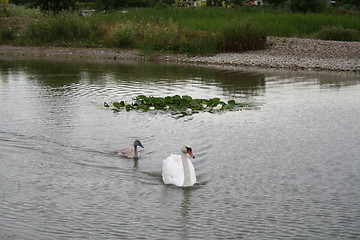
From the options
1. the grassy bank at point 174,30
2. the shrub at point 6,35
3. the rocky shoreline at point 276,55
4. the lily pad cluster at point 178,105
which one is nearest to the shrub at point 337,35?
the grassy bank at point 174,30

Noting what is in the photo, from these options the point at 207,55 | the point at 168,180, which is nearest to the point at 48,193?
the point at 168,180

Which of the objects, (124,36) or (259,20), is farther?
(259,20)

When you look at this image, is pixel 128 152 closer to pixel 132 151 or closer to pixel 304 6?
pixel 132 151

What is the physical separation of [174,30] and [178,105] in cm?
1823

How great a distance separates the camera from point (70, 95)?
70.1 feet

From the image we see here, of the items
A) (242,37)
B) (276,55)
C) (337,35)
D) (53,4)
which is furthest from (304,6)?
(53,4)

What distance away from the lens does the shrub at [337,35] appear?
124 feet

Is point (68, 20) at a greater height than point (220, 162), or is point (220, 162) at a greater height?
point (68, 20)

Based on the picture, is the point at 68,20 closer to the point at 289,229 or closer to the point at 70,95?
the point at 70,95

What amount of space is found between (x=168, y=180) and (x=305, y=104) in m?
9.89

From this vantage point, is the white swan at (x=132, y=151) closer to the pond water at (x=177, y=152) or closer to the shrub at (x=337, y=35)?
the pond water at (x=177, y=152)

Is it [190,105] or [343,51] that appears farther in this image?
[343,51]

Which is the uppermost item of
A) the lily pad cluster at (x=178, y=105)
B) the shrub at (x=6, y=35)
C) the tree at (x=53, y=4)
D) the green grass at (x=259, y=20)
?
the tree at (x=53, y=4)

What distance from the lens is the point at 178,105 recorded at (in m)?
19.0
